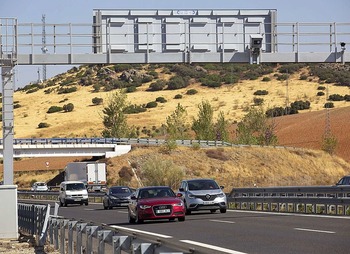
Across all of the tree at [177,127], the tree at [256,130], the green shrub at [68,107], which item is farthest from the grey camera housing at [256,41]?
the green shrub at [68,107]

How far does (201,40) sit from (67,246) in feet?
64.0

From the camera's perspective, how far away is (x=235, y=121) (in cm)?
15938

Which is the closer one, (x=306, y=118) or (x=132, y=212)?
(x=132, y=212)

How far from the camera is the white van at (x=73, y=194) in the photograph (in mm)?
61875

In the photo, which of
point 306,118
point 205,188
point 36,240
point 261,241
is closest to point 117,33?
point 205,188

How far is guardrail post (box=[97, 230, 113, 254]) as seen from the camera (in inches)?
655

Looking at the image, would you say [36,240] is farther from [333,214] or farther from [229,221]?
[333,214]

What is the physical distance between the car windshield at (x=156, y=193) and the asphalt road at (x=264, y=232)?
1000 millimetres

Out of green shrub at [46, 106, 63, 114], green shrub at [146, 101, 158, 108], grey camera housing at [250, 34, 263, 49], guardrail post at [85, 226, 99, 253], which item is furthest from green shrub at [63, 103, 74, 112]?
guardrail post at [85, 226, 99, 253]

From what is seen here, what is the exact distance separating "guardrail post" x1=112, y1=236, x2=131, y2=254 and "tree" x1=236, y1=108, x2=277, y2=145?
103 meters

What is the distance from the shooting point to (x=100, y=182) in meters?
89.4

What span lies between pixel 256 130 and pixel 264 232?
99.4m

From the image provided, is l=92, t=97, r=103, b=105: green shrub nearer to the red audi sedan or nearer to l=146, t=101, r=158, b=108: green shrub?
l=146, t=101, r=158, b=108: green shrub

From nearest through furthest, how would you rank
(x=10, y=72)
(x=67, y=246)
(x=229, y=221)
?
(x=67, y=246) → (x=229, y=221) → (x=10, y=72)
